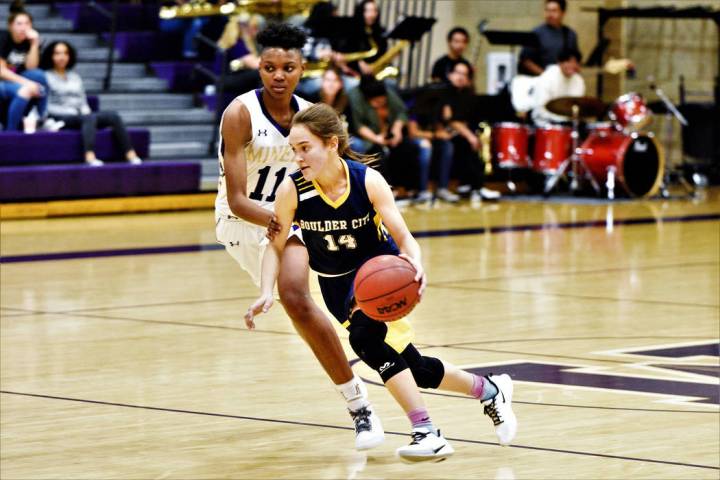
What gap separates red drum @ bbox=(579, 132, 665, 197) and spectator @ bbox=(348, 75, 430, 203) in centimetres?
190

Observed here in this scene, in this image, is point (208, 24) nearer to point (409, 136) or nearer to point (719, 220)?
point (409, 136)

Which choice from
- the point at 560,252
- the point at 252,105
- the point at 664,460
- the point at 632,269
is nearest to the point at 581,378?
the point at 664,460

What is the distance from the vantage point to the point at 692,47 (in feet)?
63.7

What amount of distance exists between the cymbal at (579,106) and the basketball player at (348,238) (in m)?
10.9

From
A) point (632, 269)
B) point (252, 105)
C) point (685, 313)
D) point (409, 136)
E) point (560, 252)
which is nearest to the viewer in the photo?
point (252, 105)

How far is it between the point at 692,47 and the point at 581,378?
13.7m

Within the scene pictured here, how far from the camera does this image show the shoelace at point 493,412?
5.20 m

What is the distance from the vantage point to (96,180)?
47.5ft

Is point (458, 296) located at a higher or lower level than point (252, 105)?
lower

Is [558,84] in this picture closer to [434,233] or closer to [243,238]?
[434,233]

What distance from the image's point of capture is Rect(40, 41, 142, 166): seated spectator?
47.2 feet

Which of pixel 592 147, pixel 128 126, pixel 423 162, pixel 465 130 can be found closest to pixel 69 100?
pixel 128 126

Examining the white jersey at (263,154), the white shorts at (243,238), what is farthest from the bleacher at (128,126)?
the white jersey at (263,154)

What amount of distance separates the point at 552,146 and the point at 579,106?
0.64 m
